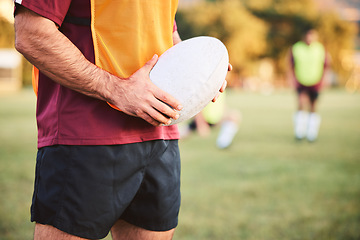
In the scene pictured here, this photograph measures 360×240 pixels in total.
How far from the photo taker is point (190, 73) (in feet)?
4.63

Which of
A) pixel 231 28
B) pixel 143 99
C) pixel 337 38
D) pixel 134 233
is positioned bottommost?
pixel 231 28

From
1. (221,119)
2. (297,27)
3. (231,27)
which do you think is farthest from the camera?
(297,27)

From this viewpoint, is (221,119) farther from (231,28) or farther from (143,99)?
(231,28)

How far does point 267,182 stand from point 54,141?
396 centimetres

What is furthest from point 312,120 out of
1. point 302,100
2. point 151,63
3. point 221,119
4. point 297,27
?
point 297,27

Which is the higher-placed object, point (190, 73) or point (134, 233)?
point (190, 73)

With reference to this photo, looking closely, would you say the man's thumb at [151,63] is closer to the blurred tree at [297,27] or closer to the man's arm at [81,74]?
the man's arm at [81,74]

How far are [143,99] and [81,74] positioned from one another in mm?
219

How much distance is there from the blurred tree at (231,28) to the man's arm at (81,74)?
38484mm

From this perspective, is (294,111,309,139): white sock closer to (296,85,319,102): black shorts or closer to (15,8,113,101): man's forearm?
(296,85,319,102): black shorts

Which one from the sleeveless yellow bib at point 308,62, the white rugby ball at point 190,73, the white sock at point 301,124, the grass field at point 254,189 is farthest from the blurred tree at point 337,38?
the white rugby ball at point 190,73

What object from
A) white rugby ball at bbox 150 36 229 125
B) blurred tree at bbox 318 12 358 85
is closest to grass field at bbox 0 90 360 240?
white rugby ball at bbox 150 36 229 125

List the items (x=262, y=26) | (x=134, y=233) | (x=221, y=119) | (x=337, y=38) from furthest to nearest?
(x=262, y=26) < (x=337, y=38) < (x=221, y=119) < (x=134, y=233)

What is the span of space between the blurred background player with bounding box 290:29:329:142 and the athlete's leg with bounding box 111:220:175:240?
747 centimetres
